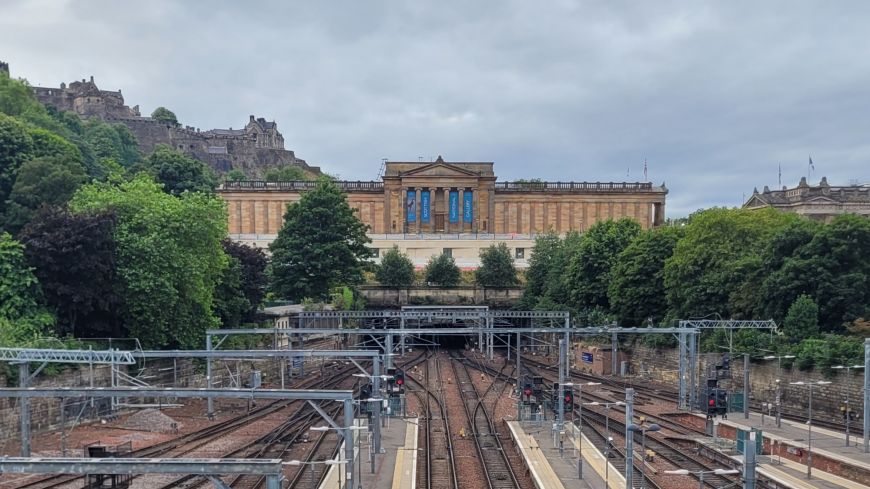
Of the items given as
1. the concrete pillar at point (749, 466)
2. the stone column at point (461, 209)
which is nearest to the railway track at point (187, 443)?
the concrete pillar at point (749, 466)

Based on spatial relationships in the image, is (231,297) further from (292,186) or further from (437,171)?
(292,186)

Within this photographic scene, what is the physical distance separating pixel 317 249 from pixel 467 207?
38674mm

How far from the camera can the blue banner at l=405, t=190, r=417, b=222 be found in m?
92.8

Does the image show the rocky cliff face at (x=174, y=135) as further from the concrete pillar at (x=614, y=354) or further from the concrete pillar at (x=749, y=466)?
the concrete pillar at (x=749, y=466)

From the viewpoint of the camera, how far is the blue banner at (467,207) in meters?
93.1

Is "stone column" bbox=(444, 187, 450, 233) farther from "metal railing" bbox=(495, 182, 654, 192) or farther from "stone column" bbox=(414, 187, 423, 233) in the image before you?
"metal railing" bbox=(495, 182, 654, 192)

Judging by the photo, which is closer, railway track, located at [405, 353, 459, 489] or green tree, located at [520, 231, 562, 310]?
Answer: railway track, located at [405, 353, 459, 489]

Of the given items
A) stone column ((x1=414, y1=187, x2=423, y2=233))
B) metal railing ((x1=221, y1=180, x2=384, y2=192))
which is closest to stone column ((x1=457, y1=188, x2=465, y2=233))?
stone column ((x1=414, y1=187, x2=423, y2=233))

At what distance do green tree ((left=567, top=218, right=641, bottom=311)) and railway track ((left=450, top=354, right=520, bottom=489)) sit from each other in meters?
13.0

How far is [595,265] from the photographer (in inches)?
2151

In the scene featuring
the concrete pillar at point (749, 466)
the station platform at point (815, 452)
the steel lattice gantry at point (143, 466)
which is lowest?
the station platform at point (815, 452)

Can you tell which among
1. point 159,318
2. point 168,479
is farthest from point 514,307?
point 168,479

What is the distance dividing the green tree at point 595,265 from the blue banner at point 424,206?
37.7 m

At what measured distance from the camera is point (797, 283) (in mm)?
34094
